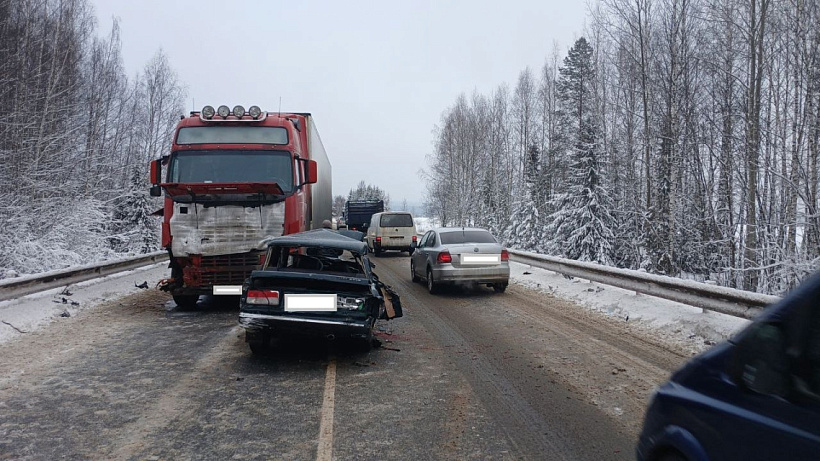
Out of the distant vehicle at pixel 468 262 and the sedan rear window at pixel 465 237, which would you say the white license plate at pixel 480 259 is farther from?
the sedan rear window at pixel 465 237

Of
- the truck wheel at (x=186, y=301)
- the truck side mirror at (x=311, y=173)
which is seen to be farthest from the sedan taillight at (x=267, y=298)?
the truck side mirror at (x=311, y=173)

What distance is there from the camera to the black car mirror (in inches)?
68.4

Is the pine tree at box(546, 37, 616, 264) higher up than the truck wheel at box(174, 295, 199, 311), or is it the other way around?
the pine tree at box(546, 37, 616, 264)

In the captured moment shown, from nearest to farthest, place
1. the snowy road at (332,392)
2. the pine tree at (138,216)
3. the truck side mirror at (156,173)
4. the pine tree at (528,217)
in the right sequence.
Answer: the snowy road at (332,392) < the truck side mirror at (156,173) < the pine tree at (138,216) < the pine tree at (528,217)

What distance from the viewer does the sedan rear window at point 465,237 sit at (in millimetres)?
12242

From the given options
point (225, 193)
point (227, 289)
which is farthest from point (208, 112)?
point (227, 289)

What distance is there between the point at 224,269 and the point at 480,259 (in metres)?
5.49

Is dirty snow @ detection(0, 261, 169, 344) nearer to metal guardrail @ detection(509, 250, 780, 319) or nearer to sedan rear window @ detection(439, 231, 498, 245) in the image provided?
sedan rear window @ detection(439, 231, 498, 245)

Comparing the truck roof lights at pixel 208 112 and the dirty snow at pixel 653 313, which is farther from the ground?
the truck roof lights at pixel 208 112

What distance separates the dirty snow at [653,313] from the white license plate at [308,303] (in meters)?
4.20

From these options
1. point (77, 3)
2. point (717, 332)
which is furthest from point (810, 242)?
point (77, 3)

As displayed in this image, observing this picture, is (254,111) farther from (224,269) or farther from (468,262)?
(468,262)

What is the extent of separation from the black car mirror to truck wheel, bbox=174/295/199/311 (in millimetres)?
9608

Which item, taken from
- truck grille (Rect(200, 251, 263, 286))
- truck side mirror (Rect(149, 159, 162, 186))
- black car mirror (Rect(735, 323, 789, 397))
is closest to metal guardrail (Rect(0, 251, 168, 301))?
truck side mirror (Rect(149, 159, 162, 186))
